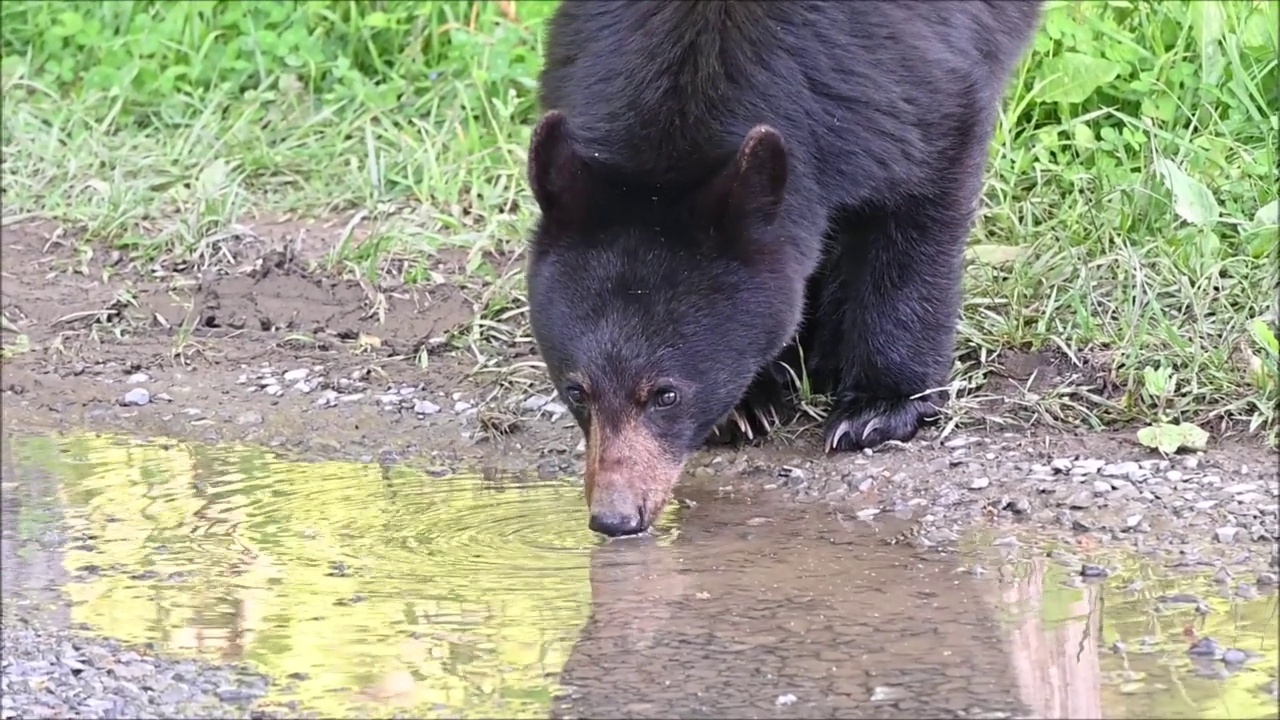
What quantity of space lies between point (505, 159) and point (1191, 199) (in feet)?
8.89

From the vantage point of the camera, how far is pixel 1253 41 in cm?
610

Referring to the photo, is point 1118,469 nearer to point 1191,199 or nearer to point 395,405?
point 1191,199

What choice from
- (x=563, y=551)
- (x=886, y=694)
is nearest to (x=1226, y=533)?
(x=886, y=694)

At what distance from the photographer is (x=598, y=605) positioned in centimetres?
388

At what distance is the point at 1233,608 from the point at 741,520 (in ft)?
4.40

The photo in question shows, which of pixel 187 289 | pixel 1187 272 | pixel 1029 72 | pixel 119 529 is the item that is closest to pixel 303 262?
pixel 187 289

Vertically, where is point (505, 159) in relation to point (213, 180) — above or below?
above

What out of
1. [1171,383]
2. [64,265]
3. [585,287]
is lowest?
[64,265]

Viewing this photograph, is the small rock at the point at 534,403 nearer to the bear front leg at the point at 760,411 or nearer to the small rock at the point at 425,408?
the small rock at the point at 425,408

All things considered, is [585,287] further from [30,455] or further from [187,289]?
[187,289]

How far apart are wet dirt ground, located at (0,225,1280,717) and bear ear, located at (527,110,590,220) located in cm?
80

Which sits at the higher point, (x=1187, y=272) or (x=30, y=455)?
(x=1187, y=272)

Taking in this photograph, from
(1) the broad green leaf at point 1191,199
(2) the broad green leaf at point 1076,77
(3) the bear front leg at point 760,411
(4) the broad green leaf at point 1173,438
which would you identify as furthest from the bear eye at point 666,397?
(2) the broad green leaf at point 1076,77

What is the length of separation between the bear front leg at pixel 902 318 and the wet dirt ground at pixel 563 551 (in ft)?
0.39
